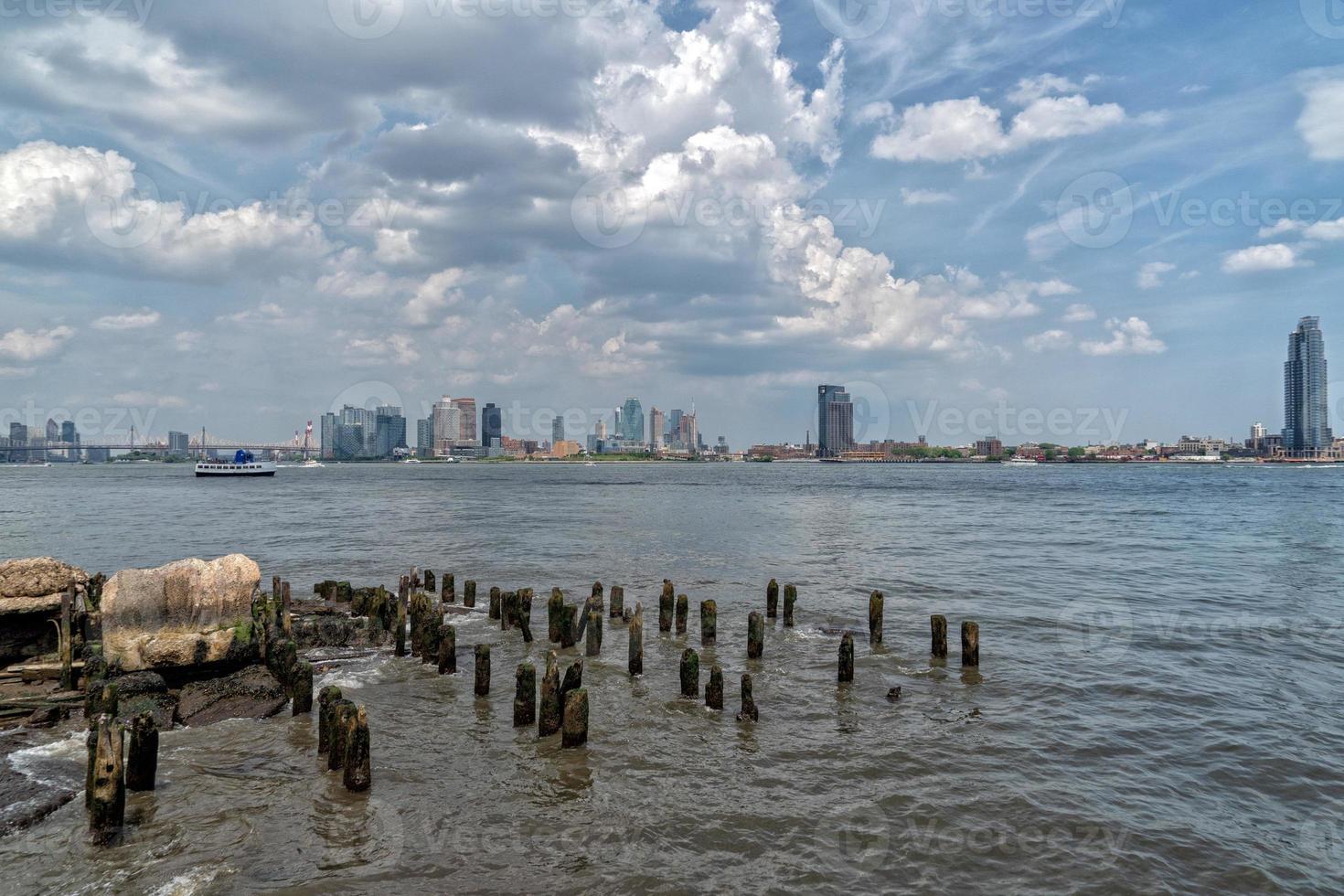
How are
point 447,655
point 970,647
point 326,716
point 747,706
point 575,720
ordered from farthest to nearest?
point 970,647
point 447,655
point 747,706
point 575,720
point 326,716

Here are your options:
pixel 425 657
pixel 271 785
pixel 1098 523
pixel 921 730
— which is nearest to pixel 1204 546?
pixel 1098 523

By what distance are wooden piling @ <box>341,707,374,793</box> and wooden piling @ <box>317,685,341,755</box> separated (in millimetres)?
873

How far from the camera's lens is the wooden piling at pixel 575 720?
13328 millimetres

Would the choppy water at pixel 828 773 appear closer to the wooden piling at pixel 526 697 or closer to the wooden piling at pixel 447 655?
the wooden piling at pixel 526 697

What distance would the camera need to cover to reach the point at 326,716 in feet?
41.8

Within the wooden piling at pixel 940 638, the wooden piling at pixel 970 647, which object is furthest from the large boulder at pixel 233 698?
the wooden piling at pixel 970 647

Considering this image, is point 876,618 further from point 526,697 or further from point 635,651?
point 526,697

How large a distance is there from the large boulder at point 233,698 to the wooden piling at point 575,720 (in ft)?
21.2

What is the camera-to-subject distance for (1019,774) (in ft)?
41.3

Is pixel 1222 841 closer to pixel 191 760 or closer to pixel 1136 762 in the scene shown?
pixel 1136 762

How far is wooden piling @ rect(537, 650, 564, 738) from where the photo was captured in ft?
45.5

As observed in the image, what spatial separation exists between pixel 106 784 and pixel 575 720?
6.82 m

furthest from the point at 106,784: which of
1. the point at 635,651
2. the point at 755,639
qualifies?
the point at 755,639

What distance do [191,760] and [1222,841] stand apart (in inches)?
638
